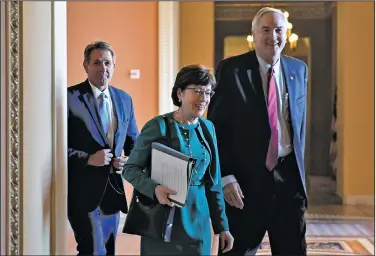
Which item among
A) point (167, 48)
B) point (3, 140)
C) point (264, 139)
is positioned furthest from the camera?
point (167, 48)

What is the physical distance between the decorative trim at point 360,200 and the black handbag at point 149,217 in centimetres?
61

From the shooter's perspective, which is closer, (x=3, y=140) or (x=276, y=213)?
(x=3, y=140)

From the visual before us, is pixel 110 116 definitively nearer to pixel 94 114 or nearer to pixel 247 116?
pixel 94 114

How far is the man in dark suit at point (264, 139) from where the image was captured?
62.7 inches

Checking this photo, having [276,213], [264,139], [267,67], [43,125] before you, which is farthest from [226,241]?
[43,125]

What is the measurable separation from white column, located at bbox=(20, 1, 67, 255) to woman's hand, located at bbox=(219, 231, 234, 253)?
0.51m

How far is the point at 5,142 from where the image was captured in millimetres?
1479

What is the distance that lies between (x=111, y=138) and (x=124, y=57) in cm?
27

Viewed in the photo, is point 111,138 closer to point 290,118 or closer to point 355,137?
point 290,118

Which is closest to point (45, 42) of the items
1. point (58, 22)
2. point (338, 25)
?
point (58, 22)

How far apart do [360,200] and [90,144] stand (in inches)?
36.5

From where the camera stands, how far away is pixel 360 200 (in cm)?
171

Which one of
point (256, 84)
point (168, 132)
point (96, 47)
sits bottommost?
point (168, 132)

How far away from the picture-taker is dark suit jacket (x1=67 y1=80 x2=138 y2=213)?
1604 mm
